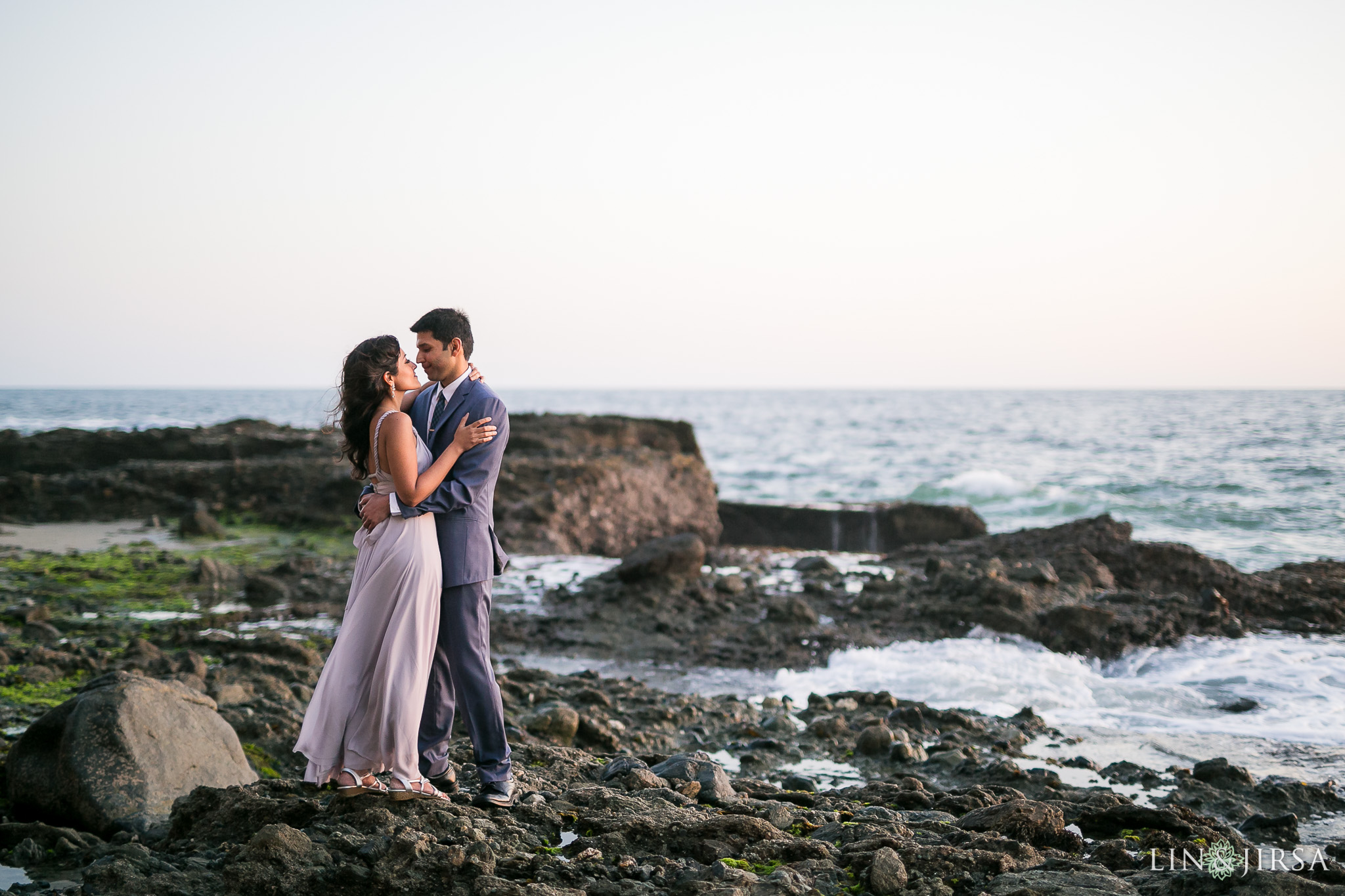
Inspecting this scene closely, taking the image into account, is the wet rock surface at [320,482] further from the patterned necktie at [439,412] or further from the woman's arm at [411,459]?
the woman's arm at [411,459]

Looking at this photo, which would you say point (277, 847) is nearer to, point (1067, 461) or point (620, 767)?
point (620, 767)

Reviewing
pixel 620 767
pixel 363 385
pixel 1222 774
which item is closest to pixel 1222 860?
pixel 1222 774

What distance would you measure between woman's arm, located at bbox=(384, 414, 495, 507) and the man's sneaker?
4.35 feet

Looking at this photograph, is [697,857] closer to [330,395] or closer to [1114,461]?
[330,395]

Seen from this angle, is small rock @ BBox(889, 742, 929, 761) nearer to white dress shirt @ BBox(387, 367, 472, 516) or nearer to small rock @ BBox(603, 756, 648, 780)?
small rock @ BBox(603, 756, 648, 780)

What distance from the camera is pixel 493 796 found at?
4090mm

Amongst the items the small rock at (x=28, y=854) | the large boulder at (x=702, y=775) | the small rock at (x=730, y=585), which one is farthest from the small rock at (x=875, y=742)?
the small rock at (x=730, y=585)

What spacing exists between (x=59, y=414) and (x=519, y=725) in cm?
6929

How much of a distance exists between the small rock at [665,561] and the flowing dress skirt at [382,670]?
744cm

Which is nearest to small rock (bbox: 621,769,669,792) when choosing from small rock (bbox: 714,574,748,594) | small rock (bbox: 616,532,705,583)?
small rock (bbox: 616,532,705,583)

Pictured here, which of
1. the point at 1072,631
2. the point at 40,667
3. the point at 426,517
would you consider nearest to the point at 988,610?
the point at 1072,631

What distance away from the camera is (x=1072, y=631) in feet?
31.8

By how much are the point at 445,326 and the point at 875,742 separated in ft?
13.9

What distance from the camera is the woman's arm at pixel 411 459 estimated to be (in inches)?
151
